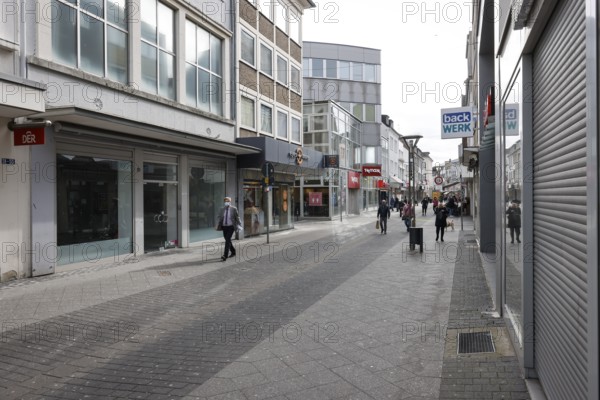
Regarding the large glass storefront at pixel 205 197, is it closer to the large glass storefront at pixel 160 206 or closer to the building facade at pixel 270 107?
the large glass storefront at pixel 160 206

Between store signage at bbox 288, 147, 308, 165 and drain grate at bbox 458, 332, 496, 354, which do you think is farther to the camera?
store signage at bbox 288, 147, 308, 165

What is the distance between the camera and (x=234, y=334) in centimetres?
607

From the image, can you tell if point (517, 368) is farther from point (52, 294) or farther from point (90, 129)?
point (90, 129)

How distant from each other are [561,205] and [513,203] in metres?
1.94

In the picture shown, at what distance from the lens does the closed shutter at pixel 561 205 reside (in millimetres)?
2803

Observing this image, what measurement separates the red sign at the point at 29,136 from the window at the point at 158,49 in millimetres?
4634

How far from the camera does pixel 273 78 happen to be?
73.9 ft

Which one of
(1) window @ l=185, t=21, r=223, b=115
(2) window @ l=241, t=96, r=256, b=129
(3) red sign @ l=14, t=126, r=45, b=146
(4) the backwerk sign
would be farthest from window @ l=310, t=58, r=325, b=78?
(3) red sign @ l=14, t=126, r=45, b=146

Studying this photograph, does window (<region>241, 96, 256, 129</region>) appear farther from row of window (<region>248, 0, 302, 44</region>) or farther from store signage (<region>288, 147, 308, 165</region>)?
row of window (<region>248, 0, 302, 44</region>)

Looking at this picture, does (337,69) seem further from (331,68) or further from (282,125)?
(282,125)

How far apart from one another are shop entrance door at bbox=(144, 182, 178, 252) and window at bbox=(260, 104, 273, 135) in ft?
22.6

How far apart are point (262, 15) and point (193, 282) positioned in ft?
49.7

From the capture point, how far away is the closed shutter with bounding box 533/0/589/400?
9.20 feet

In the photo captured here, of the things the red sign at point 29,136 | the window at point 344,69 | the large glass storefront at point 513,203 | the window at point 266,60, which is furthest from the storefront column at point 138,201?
the window at point 344,69
